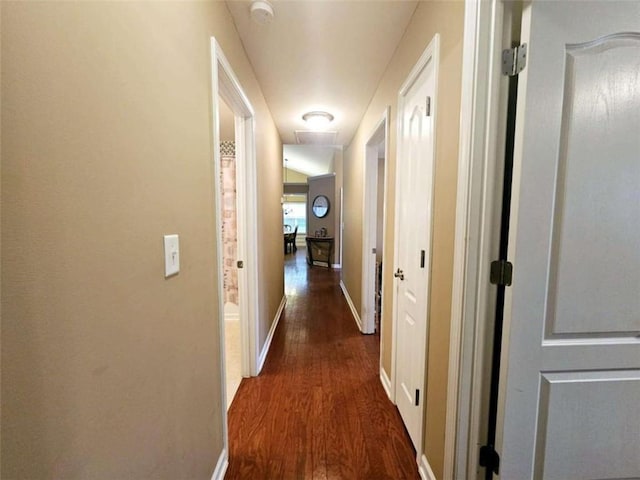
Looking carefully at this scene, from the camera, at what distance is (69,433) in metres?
0.53

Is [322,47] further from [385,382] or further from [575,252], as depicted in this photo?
[385,382]

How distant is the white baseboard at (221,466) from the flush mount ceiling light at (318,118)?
2.91 meters

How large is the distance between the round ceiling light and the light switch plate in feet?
4.10

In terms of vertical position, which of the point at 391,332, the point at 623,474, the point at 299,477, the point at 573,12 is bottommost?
the point at 299,477

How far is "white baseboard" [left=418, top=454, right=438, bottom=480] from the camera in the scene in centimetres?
127

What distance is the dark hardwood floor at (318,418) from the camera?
1408mm

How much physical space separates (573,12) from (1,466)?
1.72 metres

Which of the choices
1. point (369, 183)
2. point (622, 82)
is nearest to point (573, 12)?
point (622, 82)

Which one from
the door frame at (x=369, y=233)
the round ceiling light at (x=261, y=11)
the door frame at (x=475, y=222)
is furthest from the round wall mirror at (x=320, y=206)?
the door frame at (x=475, y=222)

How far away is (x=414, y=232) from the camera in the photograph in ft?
4.98

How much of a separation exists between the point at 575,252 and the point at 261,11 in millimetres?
1740

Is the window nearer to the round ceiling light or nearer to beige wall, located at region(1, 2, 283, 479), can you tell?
the round ceiling light

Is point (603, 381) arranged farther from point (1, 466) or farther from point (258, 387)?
point (258, 387)

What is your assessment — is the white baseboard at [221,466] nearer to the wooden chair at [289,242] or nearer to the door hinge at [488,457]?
the door hinge at [488,457]
